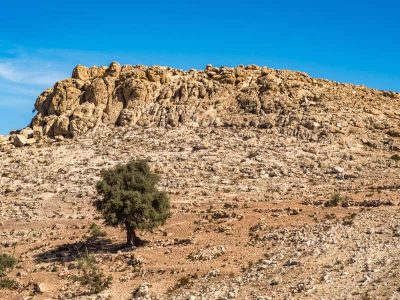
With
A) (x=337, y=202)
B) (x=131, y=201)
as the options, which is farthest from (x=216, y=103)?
(x=131, y=201)

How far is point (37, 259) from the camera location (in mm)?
29891

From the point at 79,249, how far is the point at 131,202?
181 inches

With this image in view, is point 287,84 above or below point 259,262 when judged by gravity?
above

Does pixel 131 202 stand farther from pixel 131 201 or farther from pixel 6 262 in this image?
pixel 6 262

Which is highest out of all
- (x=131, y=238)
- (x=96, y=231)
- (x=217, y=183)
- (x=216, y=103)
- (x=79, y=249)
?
(x=216, y=103)

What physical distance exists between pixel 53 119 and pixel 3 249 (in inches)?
1164

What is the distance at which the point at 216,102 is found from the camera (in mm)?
57188

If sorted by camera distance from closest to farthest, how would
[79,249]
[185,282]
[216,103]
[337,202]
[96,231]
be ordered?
1. [185,282]
2. [79,249]
3. [96,231]
4. [337,202]
5. [216,103]

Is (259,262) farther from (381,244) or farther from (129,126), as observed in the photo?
(129,126)

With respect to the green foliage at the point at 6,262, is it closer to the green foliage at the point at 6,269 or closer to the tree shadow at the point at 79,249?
the green foliage at the point at 6,269

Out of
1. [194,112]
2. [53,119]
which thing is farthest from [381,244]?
[53,119]

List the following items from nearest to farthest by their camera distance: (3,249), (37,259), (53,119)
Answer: (37,259) → (3,249) → (53,119)

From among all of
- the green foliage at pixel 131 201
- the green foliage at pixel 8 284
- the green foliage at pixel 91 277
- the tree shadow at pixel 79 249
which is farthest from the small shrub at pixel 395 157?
the green foliage at pixel 8 284

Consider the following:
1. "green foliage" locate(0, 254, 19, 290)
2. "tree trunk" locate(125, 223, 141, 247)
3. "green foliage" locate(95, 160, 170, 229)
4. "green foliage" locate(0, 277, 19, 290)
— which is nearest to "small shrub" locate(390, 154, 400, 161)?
"green foliage" locate(95, 160, 170, 229)
